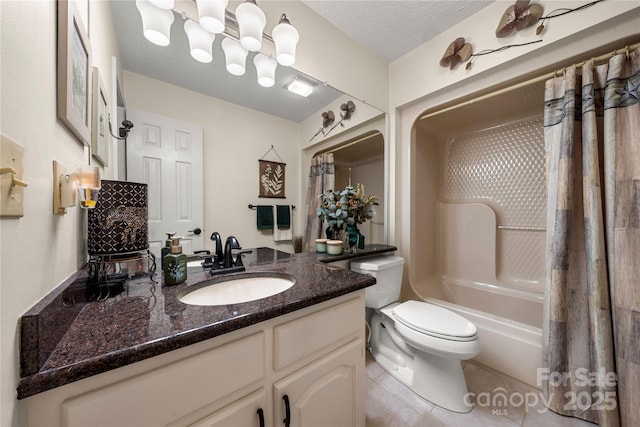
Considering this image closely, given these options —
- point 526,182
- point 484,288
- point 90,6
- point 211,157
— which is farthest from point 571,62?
point 90,6

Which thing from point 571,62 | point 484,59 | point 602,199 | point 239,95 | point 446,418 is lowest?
point 446,418

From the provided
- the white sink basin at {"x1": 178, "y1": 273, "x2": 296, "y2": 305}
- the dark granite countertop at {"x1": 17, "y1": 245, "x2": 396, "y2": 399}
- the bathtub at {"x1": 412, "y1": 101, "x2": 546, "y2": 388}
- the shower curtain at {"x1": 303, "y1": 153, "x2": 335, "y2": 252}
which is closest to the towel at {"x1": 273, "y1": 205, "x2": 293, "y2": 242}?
the shower curtain at {"x1": 303, "y1": 153, "x2": 335, "y2": 252}

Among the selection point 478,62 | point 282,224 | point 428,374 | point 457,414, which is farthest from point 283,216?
point 478,62

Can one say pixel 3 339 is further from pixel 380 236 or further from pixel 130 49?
pixel 380 236

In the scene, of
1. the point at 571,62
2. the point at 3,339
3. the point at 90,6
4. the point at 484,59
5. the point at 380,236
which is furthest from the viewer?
the point at 380,236

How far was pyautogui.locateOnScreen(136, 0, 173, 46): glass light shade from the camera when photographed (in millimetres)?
910

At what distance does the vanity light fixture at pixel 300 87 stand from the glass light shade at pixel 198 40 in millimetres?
456

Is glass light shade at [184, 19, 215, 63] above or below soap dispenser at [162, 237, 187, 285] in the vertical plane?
above

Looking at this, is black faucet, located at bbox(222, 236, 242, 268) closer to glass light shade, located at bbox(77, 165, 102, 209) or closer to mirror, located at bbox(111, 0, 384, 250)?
mirror, located at bbox(111, 0, 384, 250)

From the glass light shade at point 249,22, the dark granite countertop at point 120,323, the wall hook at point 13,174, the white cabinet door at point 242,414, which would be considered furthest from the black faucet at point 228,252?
the glass light shade at point 249,22

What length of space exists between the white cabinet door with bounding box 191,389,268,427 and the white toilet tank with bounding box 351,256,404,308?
1.02 metres

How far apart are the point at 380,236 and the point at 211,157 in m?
1.43

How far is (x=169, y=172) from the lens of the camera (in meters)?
0.97

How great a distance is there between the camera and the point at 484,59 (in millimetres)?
1418
